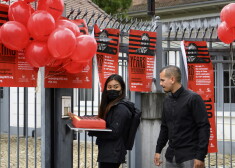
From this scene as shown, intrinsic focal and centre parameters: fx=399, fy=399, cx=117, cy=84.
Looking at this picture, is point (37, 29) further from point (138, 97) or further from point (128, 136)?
point (138, 97)

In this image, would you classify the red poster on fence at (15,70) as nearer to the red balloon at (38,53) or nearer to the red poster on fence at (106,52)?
the red balloon at (38,53)

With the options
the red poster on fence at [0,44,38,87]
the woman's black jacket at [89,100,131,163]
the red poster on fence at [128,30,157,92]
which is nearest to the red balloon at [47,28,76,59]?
the red poster on fence at [0,44,38,87]

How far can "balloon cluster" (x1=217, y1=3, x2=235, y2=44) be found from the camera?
5.19 m

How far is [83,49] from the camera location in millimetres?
4027

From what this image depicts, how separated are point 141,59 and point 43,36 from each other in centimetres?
205

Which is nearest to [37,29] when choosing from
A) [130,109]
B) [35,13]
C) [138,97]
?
[35,13]

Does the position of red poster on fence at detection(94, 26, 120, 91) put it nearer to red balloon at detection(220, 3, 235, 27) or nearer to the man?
the man

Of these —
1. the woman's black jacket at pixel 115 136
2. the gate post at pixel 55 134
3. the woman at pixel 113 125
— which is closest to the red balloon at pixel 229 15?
the woman at pixel 113 125

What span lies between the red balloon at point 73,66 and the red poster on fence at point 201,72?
→ 209 cm

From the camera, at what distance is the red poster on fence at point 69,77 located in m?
4.48

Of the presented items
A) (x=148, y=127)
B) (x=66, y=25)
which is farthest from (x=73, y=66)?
(x=148, y=127)

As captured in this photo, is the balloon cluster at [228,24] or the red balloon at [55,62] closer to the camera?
the red balloon at [55,62]

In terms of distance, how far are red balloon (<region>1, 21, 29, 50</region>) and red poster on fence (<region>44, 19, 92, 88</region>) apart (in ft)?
1.96

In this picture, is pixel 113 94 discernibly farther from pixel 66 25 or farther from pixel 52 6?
pixel 52 6
